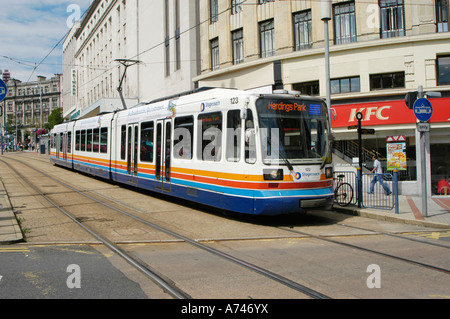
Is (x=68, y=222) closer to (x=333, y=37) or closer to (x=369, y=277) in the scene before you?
(x=369, y=277)

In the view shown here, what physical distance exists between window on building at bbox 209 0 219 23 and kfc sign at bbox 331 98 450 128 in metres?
10.8

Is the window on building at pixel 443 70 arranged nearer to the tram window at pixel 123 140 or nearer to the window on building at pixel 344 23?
the window on building at pixel 344 23

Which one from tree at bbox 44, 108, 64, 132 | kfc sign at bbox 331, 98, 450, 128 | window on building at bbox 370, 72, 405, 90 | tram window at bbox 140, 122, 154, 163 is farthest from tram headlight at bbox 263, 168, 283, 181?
tree at bbox 44, 108, 64, 132

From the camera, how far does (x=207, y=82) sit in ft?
83.4

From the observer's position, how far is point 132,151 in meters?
15.5

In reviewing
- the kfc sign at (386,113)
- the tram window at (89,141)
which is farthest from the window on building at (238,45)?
the tram window at (89,141)

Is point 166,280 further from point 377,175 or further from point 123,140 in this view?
point 123,140

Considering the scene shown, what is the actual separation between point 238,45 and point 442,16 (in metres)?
10.4

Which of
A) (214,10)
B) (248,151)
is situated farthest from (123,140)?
(214,10)

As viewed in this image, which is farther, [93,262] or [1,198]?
[1,198]

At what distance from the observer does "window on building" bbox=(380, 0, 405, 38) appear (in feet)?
56.1

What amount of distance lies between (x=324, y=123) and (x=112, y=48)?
4226 cm
